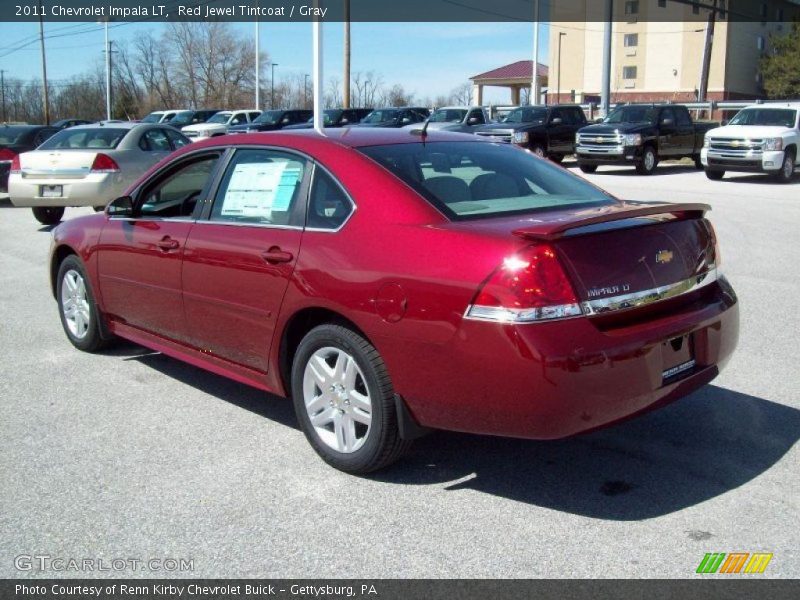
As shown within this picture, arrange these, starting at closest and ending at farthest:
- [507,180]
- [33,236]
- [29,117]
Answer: [507,180]
[33,236]
[29,117]

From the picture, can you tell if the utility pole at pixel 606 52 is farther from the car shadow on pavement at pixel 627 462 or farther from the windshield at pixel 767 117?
the car shadow on pavement at pixel 627 462

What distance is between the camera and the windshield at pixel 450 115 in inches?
1224

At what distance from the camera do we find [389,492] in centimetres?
409

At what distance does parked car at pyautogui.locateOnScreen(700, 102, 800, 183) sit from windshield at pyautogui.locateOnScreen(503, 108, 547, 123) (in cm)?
582

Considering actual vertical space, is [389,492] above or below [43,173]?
below

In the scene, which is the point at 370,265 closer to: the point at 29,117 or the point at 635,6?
the point at 635,6

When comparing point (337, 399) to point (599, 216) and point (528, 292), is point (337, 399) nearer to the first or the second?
point (528, 292)

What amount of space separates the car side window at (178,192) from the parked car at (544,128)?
2025cm

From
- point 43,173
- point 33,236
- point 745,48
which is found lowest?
point 33,236

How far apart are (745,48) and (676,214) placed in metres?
74.8

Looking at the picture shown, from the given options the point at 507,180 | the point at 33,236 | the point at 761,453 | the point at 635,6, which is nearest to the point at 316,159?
the point at 507,180

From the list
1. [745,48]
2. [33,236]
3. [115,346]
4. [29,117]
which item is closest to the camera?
[115,346]

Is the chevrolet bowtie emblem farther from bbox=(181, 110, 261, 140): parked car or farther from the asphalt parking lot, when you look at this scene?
bbox=(181, 110, 261, 140): parked car

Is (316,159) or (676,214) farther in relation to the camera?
(316,159)
